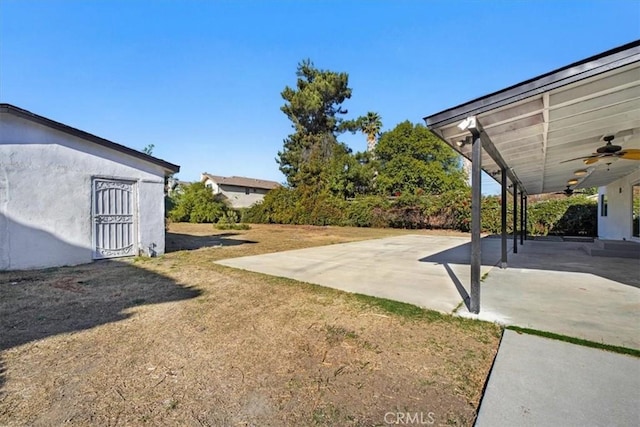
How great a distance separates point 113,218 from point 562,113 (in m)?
9.43

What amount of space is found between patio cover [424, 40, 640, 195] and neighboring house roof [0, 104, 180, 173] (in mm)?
7687

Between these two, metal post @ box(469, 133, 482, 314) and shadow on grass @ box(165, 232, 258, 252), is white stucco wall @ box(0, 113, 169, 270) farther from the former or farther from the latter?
metal post @ box(469, 133, 482, 314)

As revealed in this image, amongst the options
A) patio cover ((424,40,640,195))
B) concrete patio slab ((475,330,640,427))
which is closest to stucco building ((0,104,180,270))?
patio cover ((424,40,640,195))

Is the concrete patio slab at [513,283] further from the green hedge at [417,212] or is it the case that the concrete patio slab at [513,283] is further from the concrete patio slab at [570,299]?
the green hedge at [417,212]

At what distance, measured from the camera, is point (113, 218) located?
7988mm

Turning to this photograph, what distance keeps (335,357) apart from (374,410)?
807mm

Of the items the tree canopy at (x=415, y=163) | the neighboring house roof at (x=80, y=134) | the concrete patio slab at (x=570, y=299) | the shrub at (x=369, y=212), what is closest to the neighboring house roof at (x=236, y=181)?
the tree canopy at (x=415, y=163)

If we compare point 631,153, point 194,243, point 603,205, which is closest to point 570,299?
point 631,153

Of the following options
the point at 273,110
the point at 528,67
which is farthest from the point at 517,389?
the point at 273,110

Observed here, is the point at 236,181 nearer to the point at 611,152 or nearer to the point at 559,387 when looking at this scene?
the point at 611,152

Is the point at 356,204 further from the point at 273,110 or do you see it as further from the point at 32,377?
the point at 32,377

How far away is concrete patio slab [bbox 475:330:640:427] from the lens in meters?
1.91

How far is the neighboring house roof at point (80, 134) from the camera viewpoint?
6.39m

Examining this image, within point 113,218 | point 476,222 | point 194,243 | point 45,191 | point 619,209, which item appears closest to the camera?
point 476,222
